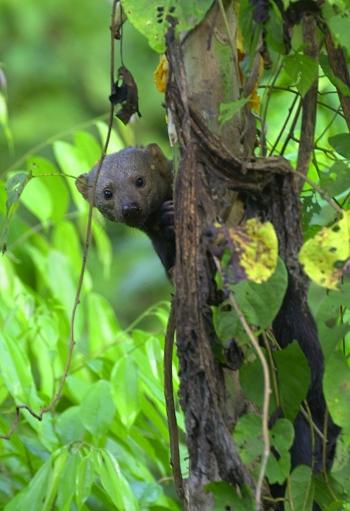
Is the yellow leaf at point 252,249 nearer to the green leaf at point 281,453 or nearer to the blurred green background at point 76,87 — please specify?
the green leaf at point 281,453

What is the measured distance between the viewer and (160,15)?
1.94 meters

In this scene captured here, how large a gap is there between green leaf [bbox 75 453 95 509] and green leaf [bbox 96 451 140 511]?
0.02 meters

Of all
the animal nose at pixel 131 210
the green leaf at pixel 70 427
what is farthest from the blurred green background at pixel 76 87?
the green leaf at pixel 70 427

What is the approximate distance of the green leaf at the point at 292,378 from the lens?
6.20ft

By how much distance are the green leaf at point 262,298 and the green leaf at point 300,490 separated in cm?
28

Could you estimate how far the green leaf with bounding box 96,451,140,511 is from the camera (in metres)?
2.58

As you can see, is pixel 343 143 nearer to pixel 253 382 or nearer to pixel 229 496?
pixel 253 382

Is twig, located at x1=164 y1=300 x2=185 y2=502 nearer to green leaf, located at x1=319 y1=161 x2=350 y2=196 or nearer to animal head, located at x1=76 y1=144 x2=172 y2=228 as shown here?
green leaf, located at x1=319 y1=161 x2=350 y2=196

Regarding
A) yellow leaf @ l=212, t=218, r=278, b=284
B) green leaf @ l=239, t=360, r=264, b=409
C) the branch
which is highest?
the branch

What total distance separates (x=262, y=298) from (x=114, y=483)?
96cm

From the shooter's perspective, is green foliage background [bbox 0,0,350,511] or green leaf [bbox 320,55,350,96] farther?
green leaf [bbox 320,55,350,96]

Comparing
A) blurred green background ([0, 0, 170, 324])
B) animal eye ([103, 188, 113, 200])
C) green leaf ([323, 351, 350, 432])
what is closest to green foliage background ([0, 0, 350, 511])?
green leaf ([323, 351, 350, 432])

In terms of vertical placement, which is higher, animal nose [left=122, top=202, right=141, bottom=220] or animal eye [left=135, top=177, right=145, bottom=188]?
animal eye [left=135, top=177, right=145, bottom=188]

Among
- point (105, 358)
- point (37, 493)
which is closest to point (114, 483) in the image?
point (37, 493)
